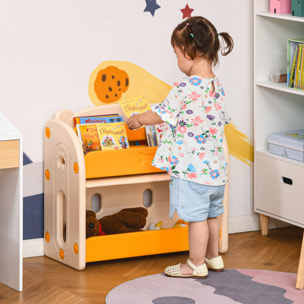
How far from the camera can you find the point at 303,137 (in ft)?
10.4

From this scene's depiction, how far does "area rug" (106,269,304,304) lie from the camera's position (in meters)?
2.53

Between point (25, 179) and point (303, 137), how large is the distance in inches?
49.1

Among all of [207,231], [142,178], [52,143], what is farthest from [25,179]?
[207,231]

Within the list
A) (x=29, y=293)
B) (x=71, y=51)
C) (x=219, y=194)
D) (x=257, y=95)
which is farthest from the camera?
(x=257, y=95)

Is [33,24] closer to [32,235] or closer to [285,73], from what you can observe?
[32,235]

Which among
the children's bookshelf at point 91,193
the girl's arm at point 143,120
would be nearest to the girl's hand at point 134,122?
the girl's arm at point 143,120

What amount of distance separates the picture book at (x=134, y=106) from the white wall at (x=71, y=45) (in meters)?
0.17

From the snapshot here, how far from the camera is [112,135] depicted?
2.95 meters

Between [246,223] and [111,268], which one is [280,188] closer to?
[246,223]

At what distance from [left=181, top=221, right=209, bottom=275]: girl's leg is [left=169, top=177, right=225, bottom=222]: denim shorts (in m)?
0.03

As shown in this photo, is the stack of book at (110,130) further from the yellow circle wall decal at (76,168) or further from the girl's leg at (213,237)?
the girl's leg at (213,237)

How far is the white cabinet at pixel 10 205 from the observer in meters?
2.52

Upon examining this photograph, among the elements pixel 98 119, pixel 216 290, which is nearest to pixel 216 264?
pixel 216 290

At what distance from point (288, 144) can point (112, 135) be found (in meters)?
0.80
